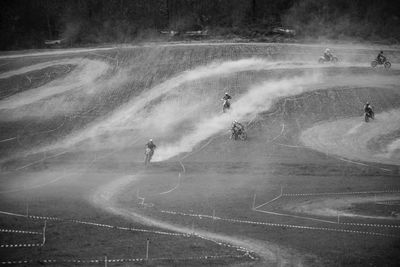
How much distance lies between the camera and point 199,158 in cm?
3497

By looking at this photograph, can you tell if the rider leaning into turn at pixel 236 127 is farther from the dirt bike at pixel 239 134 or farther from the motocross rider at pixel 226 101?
the motocross rider at pixel 226 101

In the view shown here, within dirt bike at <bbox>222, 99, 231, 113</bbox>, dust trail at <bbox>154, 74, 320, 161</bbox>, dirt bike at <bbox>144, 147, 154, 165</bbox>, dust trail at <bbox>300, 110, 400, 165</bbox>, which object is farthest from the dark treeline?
dirt bike at <bbox>144, 147, 154, 165</bbox>

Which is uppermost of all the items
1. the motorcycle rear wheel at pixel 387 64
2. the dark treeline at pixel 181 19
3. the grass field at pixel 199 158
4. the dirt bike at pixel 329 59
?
the dark treeline at pixel 181 19

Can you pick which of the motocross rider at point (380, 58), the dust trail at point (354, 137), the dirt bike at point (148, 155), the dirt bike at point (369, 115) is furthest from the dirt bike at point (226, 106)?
the motocross rider at point (380, 58)

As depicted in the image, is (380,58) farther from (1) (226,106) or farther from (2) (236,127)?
(2) (236,127)

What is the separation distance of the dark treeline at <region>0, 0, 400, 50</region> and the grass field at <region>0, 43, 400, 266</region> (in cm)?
802

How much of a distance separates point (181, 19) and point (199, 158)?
37.7 meters

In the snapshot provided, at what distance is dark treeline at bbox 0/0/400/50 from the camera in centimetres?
6184

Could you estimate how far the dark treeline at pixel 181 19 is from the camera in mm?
61844

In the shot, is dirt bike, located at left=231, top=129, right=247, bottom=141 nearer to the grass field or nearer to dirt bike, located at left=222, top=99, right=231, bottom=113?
the grass field

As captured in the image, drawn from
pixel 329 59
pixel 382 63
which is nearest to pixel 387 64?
pixel 382 63

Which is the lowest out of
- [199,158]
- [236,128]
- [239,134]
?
[199,158]

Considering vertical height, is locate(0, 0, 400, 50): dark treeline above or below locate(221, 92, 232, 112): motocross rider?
above

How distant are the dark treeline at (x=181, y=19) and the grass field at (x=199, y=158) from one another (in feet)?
26.3
